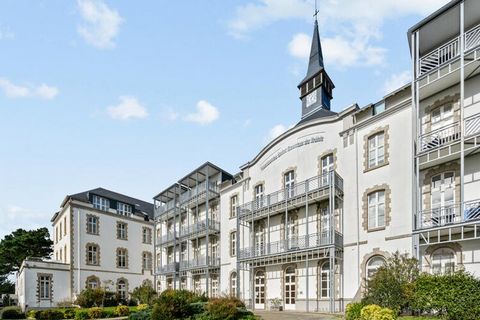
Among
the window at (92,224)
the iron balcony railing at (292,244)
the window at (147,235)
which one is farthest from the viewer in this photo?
the window at (147,235)

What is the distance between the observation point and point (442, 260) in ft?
49.0

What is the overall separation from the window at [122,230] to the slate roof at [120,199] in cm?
247

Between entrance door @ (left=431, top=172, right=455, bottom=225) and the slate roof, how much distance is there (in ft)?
105

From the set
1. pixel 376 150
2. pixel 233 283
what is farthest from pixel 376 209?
pixel 233 283

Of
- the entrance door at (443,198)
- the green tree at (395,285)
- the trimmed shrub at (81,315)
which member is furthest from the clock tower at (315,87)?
the trimmed shrub at (81,315)

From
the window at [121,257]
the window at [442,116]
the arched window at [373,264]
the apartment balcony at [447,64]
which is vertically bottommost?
the window at [121,257]

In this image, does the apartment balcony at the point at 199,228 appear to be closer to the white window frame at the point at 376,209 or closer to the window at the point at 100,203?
the window at the point at 100,203

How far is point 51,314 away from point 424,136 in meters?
24.9

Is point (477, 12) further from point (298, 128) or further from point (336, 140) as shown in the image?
point (298, 128)

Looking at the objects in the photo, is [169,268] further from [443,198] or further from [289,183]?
[443,198]

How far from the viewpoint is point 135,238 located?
42469 mm

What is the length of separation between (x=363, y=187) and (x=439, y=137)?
450 centimetres

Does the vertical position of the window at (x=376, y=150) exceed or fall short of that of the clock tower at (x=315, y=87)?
it falls short

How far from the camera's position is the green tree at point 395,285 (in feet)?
43.0
